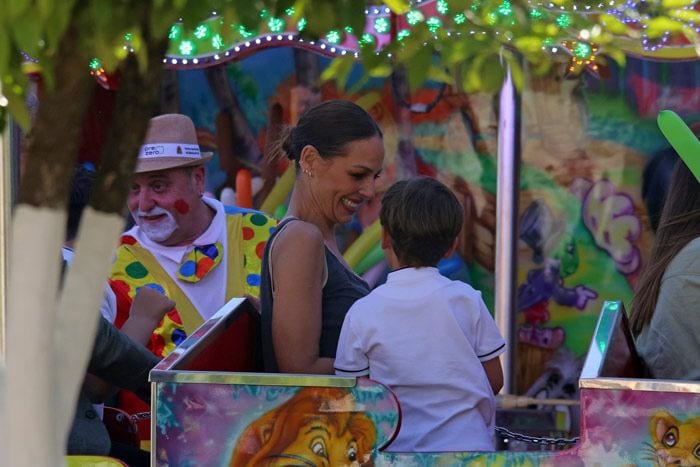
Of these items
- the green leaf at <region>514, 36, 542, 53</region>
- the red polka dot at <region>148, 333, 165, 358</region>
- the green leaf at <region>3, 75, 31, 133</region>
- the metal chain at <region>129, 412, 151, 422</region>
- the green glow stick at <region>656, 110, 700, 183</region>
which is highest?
the green leaf at <region>514, 36, 542, 53</region>

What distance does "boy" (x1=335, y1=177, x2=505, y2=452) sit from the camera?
2.84 meters

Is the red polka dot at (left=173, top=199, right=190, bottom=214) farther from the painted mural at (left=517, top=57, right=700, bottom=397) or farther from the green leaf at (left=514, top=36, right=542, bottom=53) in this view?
the green leaf at (left=514, top=36, right=542, bottom=53)

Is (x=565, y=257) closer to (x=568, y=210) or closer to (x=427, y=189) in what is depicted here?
(x=568, y=210)

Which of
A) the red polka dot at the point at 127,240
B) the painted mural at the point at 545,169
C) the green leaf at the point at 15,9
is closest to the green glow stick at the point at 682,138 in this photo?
the green leaf at the point at 15,9

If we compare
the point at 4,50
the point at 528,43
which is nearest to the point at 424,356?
the point at 528,43

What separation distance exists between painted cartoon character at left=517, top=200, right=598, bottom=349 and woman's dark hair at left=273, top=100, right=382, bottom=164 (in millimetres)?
2439

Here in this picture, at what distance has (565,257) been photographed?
546 cm

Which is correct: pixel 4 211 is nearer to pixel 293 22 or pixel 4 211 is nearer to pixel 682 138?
pixel 682 138

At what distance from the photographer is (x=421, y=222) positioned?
2930mm

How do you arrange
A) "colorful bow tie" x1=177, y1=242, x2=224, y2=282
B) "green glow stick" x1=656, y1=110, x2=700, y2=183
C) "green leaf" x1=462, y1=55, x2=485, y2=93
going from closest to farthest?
"green leaf" x1=462, y1=55, x2=485, y2=93, "green glow stick" x1=656, y1=110, x2=700, y2=183, "colorful bow tie" x1=177, y1=242, x2=224, y2=282

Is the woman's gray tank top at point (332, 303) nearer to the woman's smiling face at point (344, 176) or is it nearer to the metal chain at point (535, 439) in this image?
the woman's smiling face at point (344, 176)

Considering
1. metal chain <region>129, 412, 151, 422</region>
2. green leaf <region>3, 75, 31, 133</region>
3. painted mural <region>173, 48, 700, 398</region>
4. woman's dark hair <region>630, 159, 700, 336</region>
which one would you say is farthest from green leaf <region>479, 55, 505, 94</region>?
painted mural <region>173, 48, 700, 398</region>

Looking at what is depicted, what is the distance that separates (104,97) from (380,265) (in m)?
1.42

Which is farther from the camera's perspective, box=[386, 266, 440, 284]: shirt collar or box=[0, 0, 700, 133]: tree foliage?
box=[386, 266, 440, 284]: shirt collar
